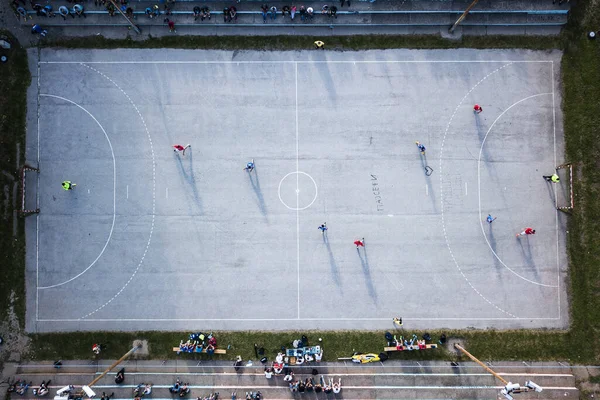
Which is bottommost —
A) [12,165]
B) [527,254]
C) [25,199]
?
[527,254]

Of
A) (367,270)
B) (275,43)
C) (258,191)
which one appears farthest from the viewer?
(275,43)

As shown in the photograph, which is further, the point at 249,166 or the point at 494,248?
the point at 494,248

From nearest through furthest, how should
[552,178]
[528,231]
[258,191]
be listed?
1. [528,231]
2. [552,178]
3. [258,191]

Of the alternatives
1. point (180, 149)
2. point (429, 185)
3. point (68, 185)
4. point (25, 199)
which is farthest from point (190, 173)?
point (429, 185)

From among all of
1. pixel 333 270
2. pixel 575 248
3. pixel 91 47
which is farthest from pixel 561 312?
pixel 91 47

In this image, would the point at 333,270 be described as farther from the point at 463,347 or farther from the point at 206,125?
the point at 206,125

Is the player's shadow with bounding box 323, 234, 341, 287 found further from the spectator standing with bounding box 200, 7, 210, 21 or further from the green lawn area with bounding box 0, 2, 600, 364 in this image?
the spectator standing with bounding box 200, 7, 210, 21

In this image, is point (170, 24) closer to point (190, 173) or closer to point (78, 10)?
point (78, 10)
